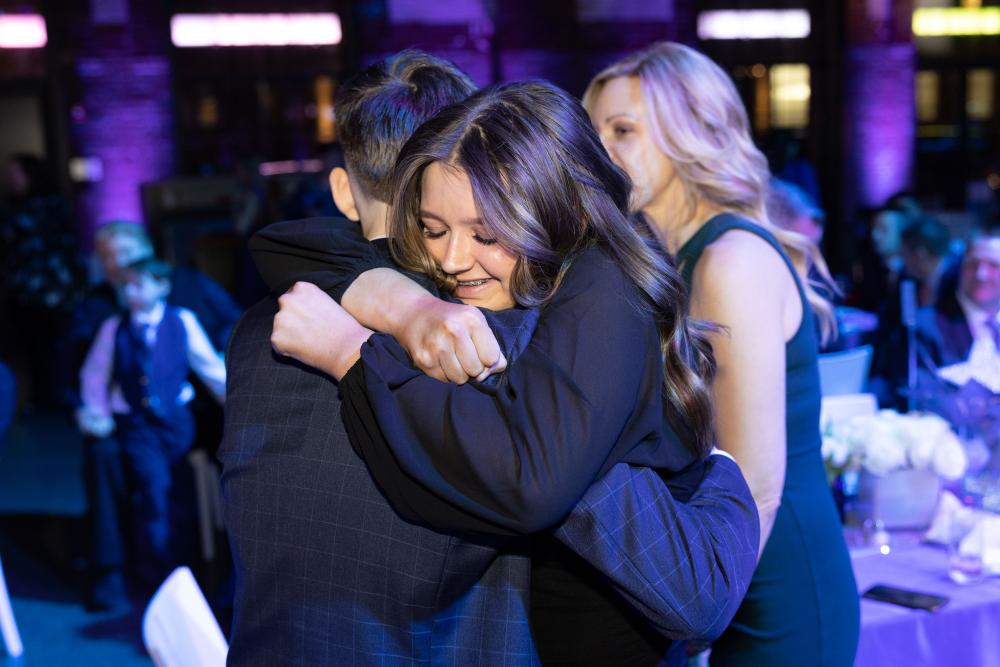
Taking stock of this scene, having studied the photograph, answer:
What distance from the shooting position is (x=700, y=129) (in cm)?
201

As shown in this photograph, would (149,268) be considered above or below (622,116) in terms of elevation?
below

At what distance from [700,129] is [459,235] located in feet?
2.74

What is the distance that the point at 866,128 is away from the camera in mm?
11859

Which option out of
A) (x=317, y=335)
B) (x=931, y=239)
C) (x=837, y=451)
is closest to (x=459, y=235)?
(x=317, y=335)

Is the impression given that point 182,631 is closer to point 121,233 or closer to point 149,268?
point 149,268

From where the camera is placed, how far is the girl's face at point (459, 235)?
130 centimetres

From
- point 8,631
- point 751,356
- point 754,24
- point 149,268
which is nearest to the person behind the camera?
point 751,356

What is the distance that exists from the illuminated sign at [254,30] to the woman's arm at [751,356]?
9.47 m

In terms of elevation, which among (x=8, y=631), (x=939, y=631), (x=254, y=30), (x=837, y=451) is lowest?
(x=8, y=631)

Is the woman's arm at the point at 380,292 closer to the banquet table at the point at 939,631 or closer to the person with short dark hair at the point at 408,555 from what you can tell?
the person with short dark hair at the point at 408,555

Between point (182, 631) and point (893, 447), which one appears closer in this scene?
point (182, 631)

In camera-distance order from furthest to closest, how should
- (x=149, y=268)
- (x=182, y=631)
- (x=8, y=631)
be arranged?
(x=149, y=268)
(x=8, y=631)
(x=182, y=631)

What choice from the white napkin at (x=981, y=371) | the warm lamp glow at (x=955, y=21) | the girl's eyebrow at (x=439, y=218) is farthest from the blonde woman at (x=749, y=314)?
the warm lamp glow at (x=955, y=21)

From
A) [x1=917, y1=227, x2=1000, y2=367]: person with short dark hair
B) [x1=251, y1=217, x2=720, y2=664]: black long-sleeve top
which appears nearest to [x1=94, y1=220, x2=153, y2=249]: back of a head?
[x1=917, y1=227, x2=1000, y2=367]: person with short dark hair
